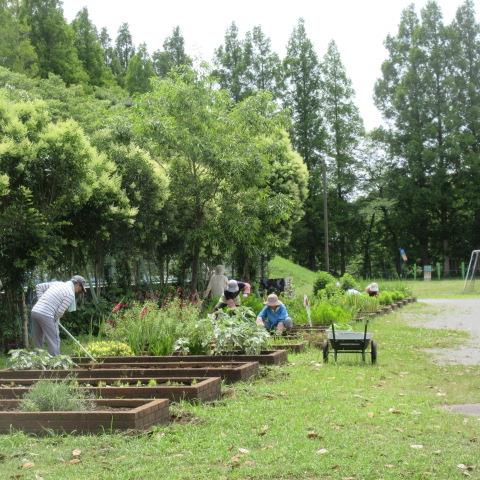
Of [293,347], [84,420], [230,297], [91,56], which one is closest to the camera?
[84,420]

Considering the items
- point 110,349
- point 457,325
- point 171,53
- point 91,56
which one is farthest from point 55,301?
point 171,53

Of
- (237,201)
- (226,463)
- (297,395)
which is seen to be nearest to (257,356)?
(297,395)

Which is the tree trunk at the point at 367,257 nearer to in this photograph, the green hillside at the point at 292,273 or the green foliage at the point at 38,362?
the green hillside at the point at 292,273

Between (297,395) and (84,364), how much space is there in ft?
11.1

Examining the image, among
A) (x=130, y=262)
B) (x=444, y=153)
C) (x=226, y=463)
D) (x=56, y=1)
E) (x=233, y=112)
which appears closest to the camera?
(x=226, y=463)

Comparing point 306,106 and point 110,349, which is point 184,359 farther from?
point 306,106

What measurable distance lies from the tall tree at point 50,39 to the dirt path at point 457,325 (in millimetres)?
29713

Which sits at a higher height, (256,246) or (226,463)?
(256,246)

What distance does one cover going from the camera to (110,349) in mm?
11914

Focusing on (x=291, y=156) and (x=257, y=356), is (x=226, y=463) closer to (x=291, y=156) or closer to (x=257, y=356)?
(x=257, y=356)

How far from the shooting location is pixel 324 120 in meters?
61.9

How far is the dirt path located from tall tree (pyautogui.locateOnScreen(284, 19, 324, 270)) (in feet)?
106

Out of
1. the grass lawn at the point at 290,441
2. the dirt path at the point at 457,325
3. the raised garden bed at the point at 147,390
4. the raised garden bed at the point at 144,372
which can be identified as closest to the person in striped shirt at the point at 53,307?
the raised garden bed at the point at 144,372

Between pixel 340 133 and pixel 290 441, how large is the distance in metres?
57.2
